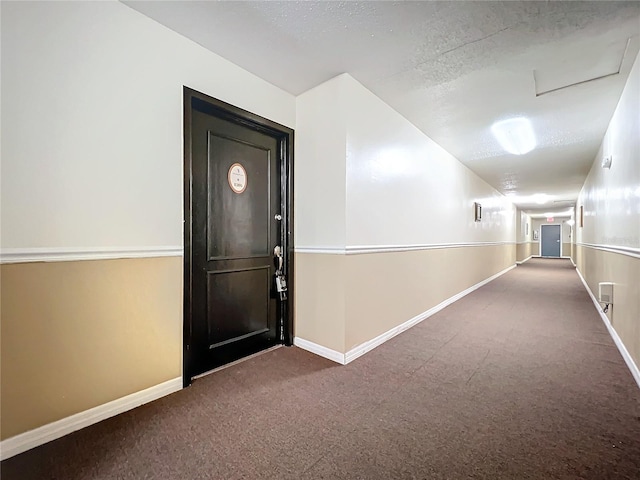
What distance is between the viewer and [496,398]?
1857 millimetres

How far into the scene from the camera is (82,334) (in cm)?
157

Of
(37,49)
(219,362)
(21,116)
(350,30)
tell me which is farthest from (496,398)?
(37,49)

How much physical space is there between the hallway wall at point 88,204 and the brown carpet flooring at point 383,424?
12.5 inches

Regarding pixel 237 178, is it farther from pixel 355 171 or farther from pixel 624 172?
pixel 624 172

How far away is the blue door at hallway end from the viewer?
17062mm

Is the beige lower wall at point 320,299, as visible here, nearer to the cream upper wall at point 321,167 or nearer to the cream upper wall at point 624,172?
the cream upper wall at point 321,167

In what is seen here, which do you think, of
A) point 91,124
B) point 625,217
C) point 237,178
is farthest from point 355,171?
point 625,217

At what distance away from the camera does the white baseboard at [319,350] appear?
2.41 m

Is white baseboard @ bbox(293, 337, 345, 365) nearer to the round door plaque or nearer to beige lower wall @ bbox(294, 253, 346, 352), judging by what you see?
beige lower wall @ bbox(294, 253, 346, 352)

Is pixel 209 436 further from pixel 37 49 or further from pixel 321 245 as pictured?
pixel 37 49

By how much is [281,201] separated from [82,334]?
174 centimetres

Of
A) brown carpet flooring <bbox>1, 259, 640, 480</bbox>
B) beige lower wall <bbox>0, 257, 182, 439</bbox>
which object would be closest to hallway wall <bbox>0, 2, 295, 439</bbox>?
beige lower wall <bbox>0, 257, 182, 439</bbox>

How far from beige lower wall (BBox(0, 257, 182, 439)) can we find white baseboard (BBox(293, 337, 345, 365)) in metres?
1.08

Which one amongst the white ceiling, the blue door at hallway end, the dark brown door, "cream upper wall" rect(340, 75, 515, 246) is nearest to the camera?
the white ceiling
